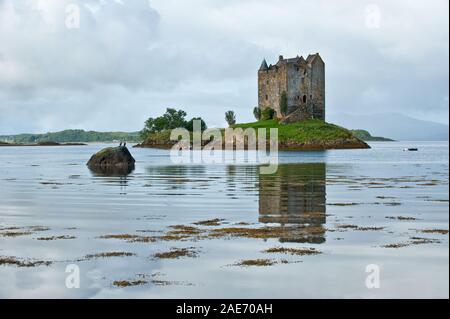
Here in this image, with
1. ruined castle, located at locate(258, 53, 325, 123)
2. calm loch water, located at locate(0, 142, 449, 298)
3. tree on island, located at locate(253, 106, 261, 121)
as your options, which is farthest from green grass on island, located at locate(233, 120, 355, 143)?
calm loch water, located at locate(0, 142, 449, 298)

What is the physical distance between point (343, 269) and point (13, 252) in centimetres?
962

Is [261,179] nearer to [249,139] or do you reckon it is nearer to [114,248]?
[114,248]

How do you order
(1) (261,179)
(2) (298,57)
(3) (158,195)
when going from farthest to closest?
(2) (298,57) → (1) (261,179) → (3) (158,195)

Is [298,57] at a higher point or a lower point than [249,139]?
higher

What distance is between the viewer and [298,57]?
17475 cm

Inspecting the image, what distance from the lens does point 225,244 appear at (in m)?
19.4

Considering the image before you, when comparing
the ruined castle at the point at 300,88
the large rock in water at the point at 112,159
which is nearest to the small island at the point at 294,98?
the ruined castle at the point at 300,88

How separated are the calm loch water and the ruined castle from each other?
446 feet

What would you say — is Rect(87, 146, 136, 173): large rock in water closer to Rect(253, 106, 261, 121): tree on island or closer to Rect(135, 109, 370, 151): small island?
Rect(135, 109, 370, 151): small island

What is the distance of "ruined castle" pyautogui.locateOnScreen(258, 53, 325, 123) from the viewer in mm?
170625
